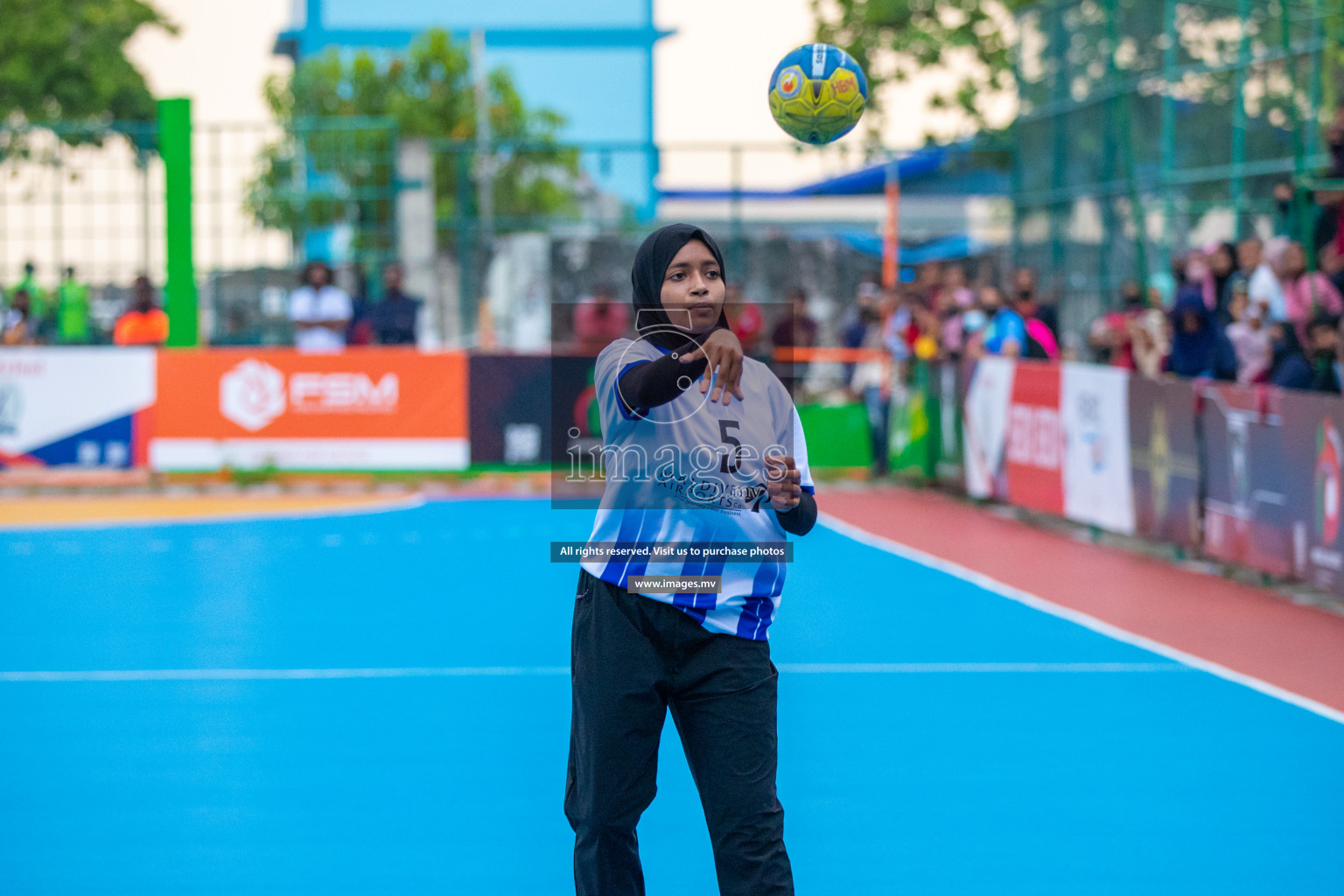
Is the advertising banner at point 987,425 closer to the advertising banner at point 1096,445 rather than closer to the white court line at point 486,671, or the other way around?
the advertising banner at point 1096,445

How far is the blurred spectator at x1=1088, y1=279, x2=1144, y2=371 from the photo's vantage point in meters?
15.2

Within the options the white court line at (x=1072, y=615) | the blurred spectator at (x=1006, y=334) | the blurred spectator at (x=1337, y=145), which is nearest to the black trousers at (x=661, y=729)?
the white court line at (x=1072, y=615)

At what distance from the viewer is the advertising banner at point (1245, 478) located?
36.2 ft

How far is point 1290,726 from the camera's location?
24.3ft

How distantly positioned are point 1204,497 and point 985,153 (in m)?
13.7

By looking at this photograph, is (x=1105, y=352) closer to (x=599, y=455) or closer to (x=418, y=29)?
(x=599, y=455)

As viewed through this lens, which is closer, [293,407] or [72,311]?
[293,407]

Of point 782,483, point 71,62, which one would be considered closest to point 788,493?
point 782,483

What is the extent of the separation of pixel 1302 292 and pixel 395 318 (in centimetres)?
1051

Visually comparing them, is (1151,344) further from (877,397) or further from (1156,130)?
(1156,130)

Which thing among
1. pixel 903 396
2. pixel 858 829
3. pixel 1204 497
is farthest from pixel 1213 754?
pixel 903 396

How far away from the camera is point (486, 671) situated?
8469 millimetres

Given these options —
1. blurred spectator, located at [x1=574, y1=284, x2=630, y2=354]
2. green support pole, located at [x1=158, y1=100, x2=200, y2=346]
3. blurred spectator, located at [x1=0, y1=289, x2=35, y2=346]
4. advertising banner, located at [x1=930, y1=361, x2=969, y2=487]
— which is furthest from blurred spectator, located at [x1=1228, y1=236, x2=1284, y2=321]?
blurred spectator, located at [x1=0, y1=289, x2=35, y2=346]

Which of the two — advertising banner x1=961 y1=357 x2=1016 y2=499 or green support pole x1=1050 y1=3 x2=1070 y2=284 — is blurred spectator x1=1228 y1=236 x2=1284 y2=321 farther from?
green support pole x1=1050 y1=3 x2=1070 y2=284
